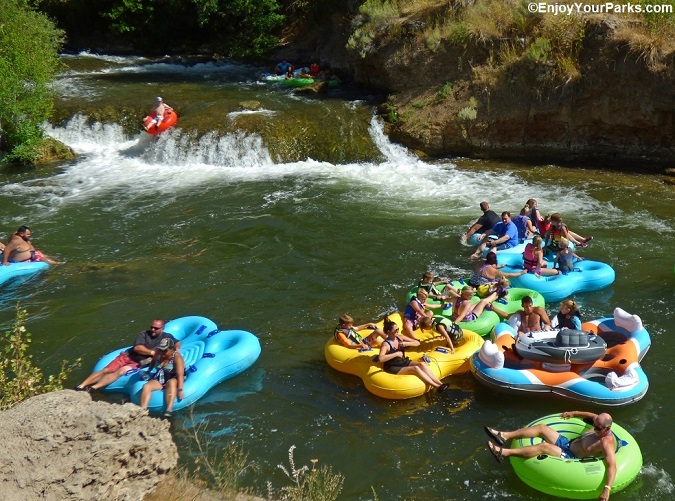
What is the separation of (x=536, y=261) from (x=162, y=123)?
10715mm

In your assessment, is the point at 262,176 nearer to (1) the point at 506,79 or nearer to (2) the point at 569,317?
(1) the point at 506,79

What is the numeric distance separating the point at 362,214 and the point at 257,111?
20.1ft

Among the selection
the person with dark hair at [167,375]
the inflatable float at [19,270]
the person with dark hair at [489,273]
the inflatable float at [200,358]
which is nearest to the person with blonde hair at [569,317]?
the person with dark hair at [489,273]

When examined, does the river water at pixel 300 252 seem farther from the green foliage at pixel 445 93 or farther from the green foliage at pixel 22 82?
the green foliage at pixel 445 93

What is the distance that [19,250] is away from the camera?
12133mm

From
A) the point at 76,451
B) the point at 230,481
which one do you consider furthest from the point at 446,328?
the point at 76,451

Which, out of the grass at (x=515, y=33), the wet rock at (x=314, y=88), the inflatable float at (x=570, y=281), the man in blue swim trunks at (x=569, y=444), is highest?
the grass at (x=515, y=33)

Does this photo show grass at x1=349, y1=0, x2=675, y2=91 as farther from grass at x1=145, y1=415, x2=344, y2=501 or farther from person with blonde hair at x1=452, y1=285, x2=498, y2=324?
grass at x1=145, y1=415, x2=344, y2=501

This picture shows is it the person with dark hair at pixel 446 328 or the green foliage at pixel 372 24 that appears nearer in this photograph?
the person with dark hair at pixel 446 328

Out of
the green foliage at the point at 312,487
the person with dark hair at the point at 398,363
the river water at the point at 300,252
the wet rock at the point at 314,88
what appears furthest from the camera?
the wet rock at the point at 314,88

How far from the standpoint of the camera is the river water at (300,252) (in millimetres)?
7926

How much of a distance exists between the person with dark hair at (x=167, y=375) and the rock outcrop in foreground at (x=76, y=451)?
267cm

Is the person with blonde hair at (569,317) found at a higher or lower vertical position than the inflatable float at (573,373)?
higher

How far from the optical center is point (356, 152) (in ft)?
58.3
